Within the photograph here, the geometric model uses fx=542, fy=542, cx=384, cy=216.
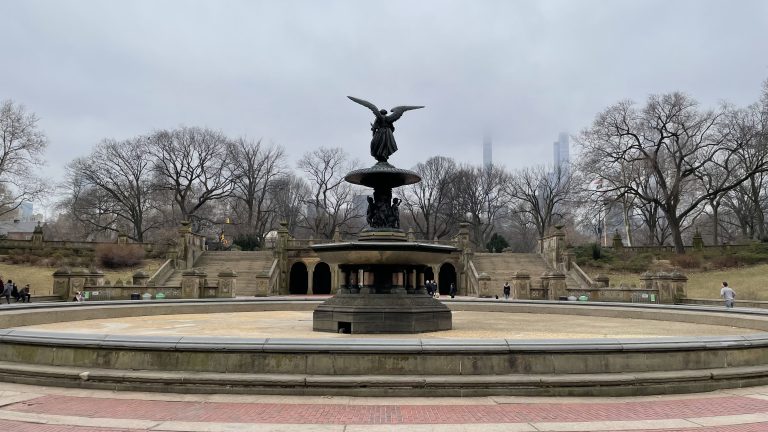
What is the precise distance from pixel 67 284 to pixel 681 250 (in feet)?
161

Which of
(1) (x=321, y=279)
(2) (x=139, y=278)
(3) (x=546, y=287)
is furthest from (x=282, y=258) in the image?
(3) (x=546, y=287)

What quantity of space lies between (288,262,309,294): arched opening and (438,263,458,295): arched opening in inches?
489

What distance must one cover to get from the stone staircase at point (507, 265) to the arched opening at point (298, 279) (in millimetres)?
15569

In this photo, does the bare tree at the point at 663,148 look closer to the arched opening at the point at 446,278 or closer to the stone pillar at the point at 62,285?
the arched opening at the point at 446,278

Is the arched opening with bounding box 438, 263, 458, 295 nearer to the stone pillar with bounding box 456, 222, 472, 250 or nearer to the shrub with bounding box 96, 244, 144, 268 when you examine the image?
the stone pillar with bounding box 456, 222, 472, 250

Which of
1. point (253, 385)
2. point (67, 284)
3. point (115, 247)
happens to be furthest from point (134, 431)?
point (115, 247)

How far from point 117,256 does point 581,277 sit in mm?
41176

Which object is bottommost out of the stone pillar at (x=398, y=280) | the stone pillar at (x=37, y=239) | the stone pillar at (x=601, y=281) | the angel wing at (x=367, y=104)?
the stone pillar at (x=601, y=281)

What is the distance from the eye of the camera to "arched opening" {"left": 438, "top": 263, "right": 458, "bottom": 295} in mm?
49938

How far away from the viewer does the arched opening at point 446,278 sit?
49.9 m

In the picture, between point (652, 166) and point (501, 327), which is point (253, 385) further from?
point (652, 166)

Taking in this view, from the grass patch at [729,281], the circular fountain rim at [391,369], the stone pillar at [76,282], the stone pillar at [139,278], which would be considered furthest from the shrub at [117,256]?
the circular fountain rim at [391,369]

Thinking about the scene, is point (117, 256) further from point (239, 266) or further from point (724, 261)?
point (724, 261)

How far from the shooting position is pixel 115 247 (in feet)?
170
